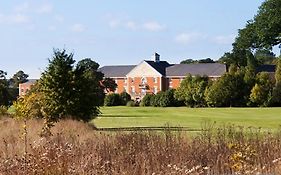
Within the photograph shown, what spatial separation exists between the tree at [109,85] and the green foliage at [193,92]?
1260 inches

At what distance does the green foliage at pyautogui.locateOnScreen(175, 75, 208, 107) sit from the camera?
303 feet

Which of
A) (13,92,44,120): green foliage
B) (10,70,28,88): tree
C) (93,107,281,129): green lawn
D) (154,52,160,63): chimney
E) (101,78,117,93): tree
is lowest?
(93,107,281,129): green lawn

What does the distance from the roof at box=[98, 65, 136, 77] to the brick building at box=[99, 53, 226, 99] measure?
2.84 meters

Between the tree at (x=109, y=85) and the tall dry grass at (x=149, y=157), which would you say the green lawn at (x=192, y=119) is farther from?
the tree at (x=109, y=85)

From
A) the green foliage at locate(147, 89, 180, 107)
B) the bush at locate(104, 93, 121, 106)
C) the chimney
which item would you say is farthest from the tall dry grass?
the chimney

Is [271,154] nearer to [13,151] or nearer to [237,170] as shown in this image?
[237,170]

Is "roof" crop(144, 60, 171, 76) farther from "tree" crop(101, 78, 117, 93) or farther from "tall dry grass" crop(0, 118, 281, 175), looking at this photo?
"tall dry grass" crop(0, 118, 281, 175)

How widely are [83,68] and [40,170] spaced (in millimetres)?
27414

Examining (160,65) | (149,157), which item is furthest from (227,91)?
(149,157)

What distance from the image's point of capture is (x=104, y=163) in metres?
11.9

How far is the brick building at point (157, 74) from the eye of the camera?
123375 millimetres

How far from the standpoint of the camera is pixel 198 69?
12481cm

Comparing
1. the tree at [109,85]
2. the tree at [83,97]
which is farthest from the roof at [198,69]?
the tree at [83,97]

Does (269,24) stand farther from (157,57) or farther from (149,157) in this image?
(157,57)
